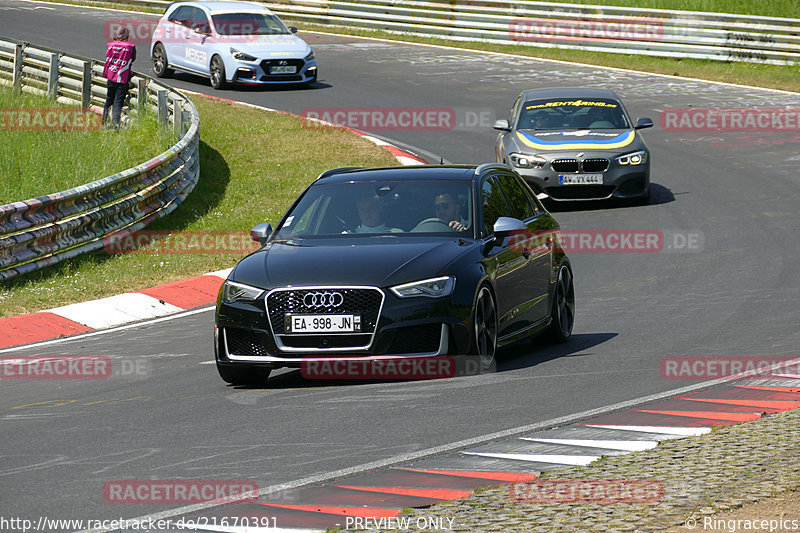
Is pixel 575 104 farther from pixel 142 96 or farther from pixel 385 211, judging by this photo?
pixel 385 211

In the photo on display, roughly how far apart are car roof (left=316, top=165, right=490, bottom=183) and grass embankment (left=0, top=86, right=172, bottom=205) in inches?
304

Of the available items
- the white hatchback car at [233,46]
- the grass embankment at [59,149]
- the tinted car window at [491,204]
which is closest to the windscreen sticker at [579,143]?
the grass embankment at [59,149]

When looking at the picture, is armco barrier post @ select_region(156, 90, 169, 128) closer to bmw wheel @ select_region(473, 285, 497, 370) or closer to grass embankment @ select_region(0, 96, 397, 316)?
grass embankment @ select_region(0, 96, 397, 316)

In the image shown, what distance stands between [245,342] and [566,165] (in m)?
10.7

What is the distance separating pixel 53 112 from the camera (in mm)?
23984

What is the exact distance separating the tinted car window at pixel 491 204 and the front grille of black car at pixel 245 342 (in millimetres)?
2030

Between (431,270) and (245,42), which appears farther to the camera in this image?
(245,42)

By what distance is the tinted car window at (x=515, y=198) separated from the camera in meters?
11.0

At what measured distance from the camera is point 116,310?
531 inches

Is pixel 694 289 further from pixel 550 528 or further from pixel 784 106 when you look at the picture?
pixel 784 106

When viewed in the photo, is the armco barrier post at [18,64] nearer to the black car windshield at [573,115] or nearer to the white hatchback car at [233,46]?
the white hatchback car at [233,46]

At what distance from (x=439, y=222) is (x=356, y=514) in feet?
14.6

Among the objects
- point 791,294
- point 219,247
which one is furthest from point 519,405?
point 219,247

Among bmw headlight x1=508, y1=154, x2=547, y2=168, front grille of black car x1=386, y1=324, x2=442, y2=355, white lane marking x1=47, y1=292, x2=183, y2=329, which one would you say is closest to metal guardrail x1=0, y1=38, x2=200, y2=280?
white lane marking x1=47, y1=292, x2=183, y2=329
